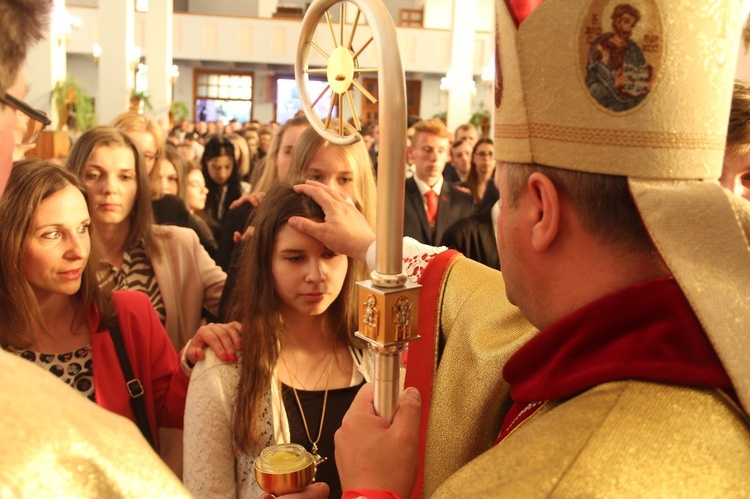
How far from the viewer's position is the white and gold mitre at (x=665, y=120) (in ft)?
3.19

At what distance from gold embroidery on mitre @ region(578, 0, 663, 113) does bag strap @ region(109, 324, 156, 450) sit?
163 cm

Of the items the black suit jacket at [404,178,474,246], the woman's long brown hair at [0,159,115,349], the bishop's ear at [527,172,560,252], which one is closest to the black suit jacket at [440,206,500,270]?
the black suit jacket at [404,178,474,246]

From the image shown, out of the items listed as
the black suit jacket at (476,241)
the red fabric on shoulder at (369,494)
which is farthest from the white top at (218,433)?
the black suit jacket at (476,241)

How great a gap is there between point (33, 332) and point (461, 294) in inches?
49.8

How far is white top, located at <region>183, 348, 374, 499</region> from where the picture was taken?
1.84 metres

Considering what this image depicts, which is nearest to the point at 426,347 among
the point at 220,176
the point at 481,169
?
the point at 220,176

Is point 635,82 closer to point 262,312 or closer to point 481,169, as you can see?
point 262,312

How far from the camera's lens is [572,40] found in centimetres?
103

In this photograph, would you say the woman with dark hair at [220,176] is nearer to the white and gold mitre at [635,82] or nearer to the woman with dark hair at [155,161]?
the woman with dark hair at [155,161]

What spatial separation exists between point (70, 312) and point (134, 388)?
1.07 ft

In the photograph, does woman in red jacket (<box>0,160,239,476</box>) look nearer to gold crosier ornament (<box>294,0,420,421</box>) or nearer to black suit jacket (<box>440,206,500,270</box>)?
gold crosier ornament (<box>294,0,420,421</box>)

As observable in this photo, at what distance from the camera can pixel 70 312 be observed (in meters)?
2.17

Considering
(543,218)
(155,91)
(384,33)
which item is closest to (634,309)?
(543,218)

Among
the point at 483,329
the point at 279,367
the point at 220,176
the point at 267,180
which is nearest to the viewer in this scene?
the point at 483,329
